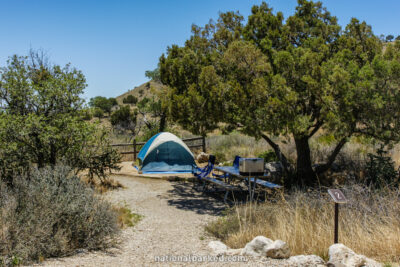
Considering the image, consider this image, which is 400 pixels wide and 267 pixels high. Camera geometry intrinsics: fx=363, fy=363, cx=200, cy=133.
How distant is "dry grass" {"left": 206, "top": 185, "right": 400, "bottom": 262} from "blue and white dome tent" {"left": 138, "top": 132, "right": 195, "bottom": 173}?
316 inches

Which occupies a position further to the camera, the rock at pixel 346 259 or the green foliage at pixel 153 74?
the green foliage at pixel 153 74

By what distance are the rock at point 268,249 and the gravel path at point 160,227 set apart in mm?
136

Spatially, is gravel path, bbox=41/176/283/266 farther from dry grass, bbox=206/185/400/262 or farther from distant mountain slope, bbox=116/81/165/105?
distant mountain slope, bbox=116/81/165/105

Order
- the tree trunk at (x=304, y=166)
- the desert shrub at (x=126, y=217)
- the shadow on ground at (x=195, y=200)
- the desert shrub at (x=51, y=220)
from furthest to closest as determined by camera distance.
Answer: the tree trunk at (x=304, y=166), the shadow on ground at (x=195, y=200), the desert shrub at (x=126, y=217), the desert shrub at (x=51, y=220)

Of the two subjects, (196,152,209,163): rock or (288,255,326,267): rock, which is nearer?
(288,255,326,267): rock

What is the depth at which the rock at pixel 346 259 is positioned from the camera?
14.4ft

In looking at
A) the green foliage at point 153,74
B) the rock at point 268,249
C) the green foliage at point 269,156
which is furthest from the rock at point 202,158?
the green foliage at point 153,74

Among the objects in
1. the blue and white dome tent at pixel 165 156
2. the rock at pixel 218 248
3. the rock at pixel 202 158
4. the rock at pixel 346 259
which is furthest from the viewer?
the rock at pixel 202 158

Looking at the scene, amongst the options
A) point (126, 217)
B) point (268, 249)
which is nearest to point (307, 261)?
point (268, 249)

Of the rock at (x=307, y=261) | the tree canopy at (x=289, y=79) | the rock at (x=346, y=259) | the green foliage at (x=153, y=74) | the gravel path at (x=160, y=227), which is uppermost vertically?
the green foliage at (x=153, y=74)

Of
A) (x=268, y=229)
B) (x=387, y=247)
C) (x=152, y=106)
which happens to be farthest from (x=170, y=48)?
(x=152, y=106)

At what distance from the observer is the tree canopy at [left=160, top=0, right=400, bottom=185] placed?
25.9 feet

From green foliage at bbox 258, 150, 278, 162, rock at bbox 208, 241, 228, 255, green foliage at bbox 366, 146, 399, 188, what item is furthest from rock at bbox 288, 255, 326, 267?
green foliage at bbox 258, 150, 278, 162

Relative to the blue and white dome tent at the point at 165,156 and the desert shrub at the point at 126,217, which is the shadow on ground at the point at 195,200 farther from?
the blue and white dome tent at the point at 165,156
